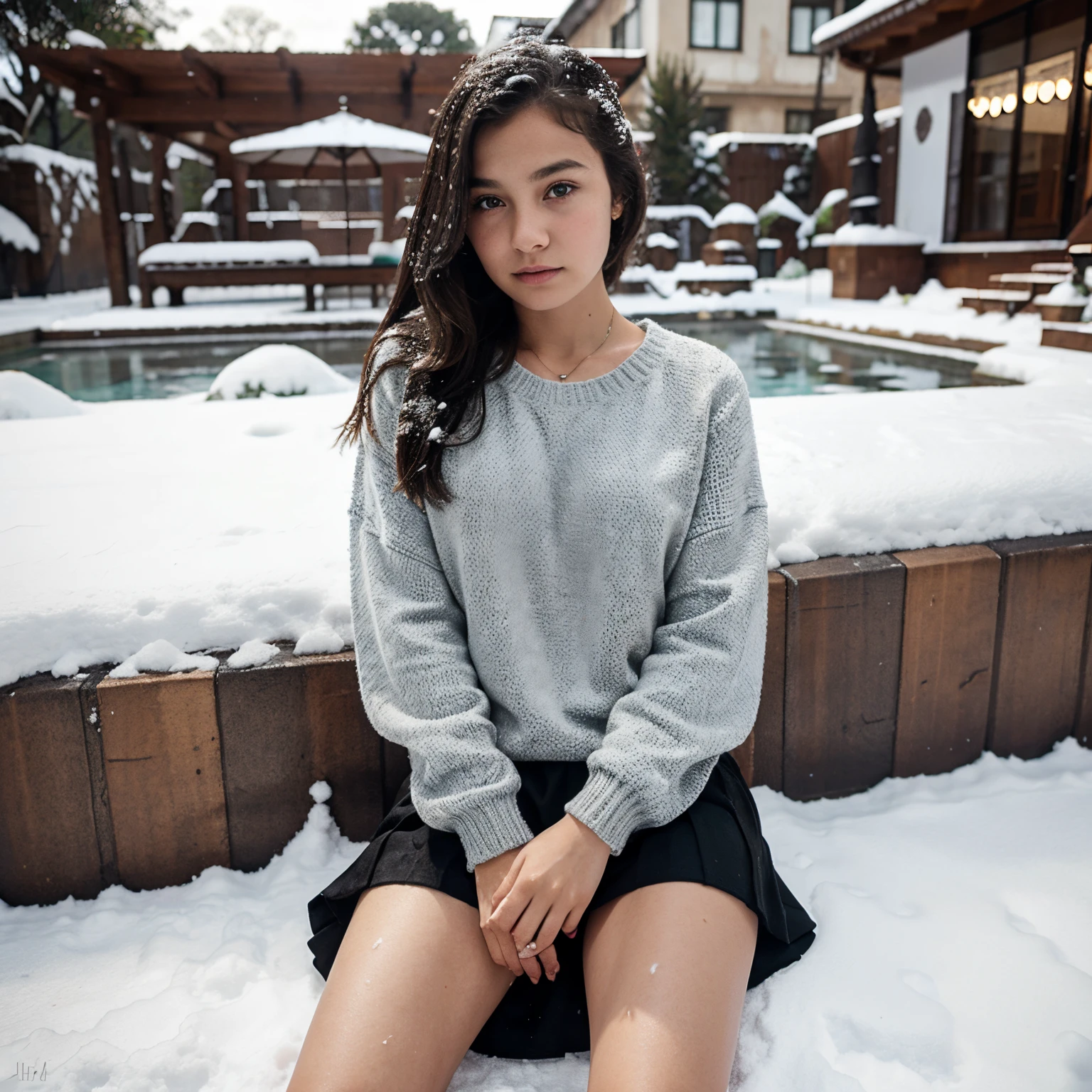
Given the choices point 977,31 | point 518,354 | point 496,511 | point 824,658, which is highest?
point 977,31

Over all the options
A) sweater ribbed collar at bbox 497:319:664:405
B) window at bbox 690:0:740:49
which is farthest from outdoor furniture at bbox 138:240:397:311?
window at bbox 690:0:740:49

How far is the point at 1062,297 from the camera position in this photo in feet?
19.6

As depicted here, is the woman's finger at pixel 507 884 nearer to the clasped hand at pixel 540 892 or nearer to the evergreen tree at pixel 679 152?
the clasped hand at pixel 540 892

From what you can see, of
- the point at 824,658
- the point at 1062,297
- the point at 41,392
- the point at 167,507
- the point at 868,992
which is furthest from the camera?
the point at 1062,297

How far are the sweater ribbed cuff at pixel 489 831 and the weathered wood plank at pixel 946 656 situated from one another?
0.92m

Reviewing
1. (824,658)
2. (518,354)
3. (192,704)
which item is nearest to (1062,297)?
(824,658)

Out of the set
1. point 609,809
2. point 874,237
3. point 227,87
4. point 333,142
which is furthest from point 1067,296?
point 227,87

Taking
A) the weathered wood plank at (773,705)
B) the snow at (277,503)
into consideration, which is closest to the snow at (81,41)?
the snow at (277,503)

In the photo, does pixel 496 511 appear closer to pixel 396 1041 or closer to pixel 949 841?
pixel 396 1041

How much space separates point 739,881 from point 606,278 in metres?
0.92

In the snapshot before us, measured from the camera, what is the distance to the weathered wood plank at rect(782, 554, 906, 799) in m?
1.67

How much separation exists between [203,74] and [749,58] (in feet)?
46.4

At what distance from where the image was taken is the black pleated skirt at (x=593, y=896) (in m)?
1.14

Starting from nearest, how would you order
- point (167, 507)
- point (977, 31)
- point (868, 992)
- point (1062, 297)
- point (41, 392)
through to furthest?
point (868, 992) < point (167, 507) < point (41, 392) < point (1062, 297) < point (977, 31)
